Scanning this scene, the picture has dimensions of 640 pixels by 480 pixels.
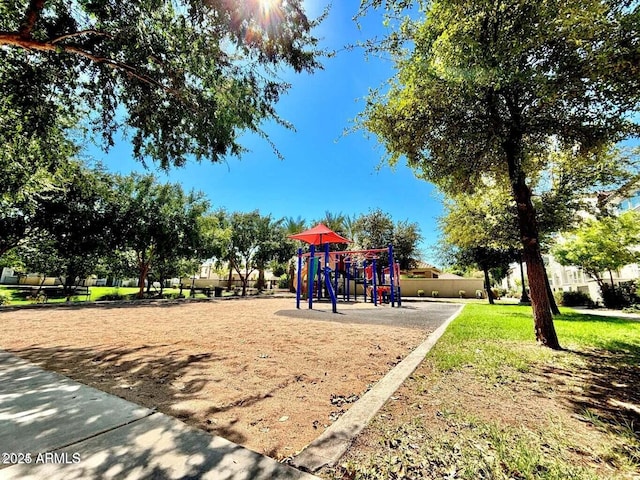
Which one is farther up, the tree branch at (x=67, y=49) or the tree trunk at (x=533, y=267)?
the tree branch at (x=67, y=49)

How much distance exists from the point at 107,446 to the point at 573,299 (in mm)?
24621

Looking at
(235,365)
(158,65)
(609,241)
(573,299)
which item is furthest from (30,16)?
(573,299)

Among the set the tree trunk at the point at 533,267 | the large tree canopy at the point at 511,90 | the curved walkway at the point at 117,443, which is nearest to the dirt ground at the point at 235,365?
the curved walkway at the point at 117,443

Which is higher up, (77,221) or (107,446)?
(77,221)

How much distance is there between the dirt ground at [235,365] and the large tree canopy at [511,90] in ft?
12.4

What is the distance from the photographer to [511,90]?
5.26 m

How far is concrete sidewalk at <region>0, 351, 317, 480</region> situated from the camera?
5.53 ft

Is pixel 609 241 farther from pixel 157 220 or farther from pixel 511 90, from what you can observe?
pixel 157 220

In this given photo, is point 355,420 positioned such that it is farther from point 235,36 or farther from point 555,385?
point 235,36

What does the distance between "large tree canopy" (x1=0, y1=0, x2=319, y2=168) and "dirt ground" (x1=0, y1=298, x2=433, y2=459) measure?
13.0 ft

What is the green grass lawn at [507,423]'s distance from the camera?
Result: 70.9 inches

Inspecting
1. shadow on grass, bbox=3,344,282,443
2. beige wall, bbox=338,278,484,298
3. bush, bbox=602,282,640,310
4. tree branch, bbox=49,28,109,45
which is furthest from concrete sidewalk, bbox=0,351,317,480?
beige wall, bbox=338,278,484,298

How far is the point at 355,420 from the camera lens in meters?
2.42

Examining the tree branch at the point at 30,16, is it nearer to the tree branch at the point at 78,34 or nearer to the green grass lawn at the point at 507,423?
the tree branch at the point at 78,34
